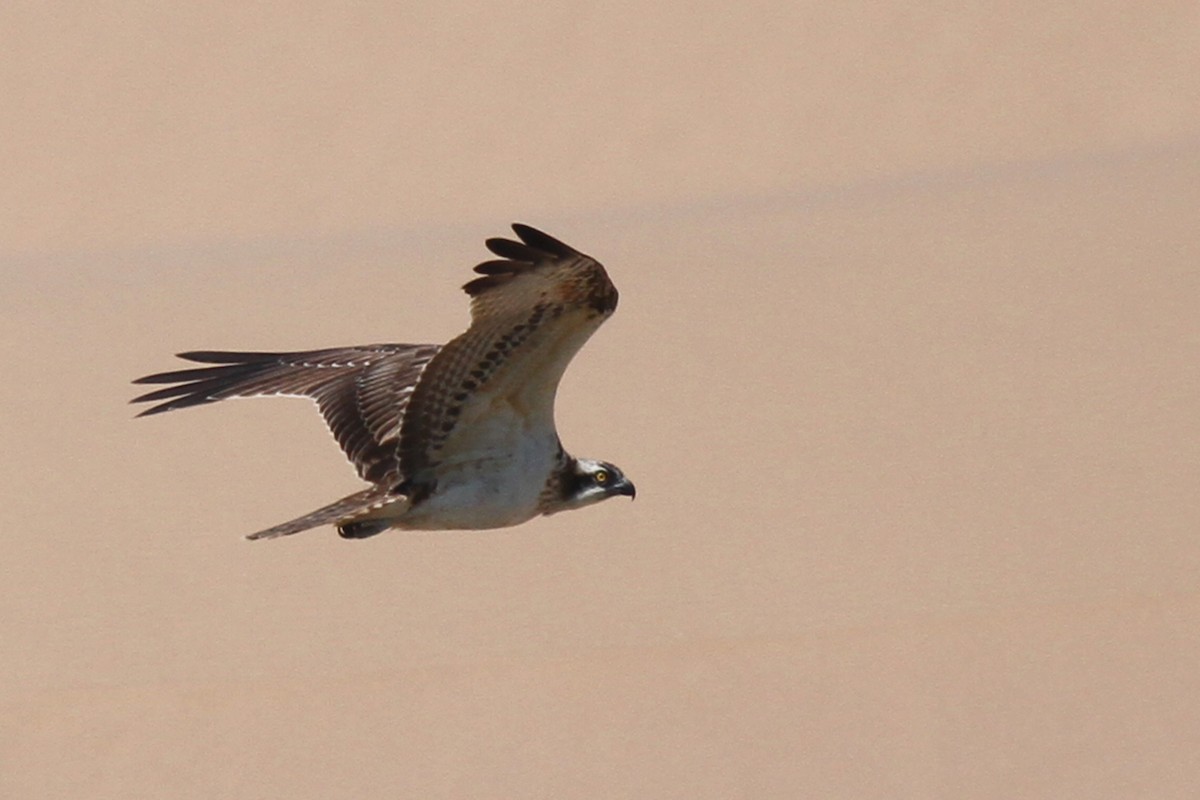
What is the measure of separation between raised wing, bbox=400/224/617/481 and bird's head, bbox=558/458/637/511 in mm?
404

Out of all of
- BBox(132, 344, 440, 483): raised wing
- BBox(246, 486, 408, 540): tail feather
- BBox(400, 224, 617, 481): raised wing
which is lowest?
BBox(246, 486, 408, 540): tail feather

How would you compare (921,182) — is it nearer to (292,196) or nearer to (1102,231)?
(1102,231)

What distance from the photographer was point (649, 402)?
701 inches

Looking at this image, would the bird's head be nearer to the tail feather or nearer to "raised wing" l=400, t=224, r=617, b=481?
"raised wing" l=400, t=224, r=617, b=481

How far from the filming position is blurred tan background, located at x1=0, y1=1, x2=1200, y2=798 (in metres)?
13.8

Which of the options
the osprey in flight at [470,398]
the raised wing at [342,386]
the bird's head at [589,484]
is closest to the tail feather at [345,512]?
the osprey in flight at [470,398]

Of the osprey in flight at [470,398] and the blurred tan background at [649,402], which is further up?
the blurred tan background at [649,402]

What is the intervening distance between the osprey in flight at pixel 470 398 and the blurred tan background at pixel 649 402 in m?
4.46

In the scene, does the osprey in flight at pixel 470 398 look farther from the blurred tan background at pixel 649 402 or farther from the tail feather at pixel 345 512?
the blurred tan background at pixel 649 402

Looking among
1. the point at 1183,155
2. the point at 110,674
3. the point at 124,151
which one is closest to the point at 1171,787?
the point at 110,674

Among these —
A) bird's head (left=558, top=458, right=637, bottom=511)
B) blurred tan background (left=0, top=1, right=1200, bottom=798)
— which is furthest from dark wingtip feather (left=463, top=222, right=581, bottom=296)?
blurred tan background (left=0, top=1, right=1200, bottom=798)

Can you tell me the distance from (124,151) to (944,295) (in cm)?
1220

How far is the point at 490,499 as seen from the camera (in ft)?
27.5

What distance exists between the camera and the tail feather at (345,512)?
783 centimetres
